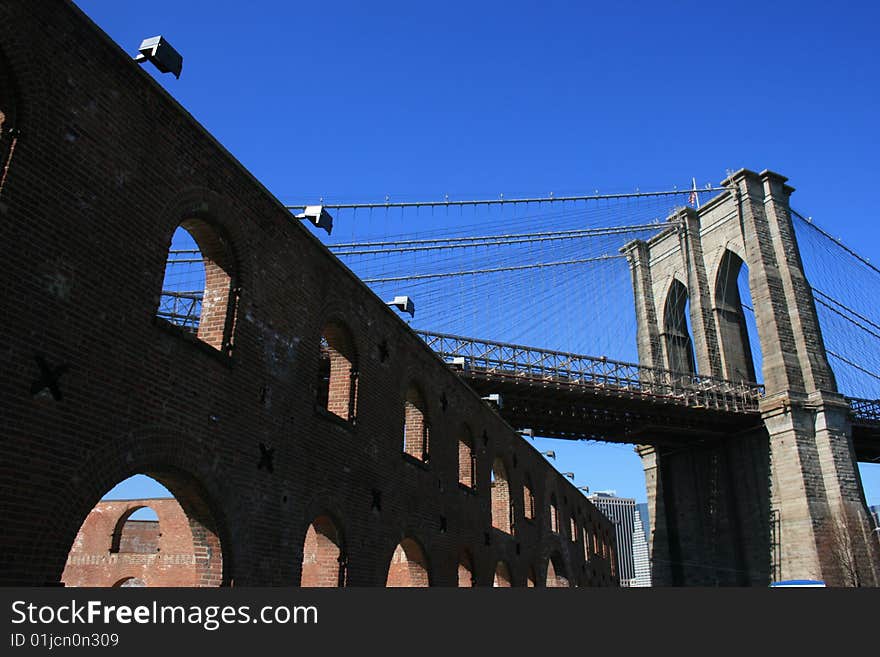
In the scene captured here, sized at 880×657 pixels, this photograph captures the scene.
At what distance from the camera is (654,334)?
147ft

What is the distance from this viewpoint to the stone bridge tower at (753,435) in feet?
102

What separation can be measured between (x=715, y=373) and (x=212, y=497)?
116 feet

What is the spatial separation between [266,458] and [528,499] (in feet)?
48.5

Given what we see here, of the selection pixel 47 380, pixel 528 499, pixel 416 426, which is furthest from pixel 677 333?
pixel 47 380

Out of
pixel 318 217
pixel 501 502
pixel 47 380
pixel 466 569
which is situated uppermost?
pixel 318 217

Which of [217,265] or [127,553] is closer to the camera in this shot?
[217,265]

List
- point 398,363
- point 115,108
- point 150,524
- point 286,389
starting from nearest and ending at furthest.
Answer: point 115,108
point 286,389
point 398,363
point 150,524

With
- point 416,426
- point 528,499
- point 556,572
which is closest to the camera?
point 416,426

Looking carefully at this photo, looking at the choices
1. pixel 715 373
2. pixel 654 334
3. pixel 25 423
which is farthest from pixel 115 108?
pixel 654 334

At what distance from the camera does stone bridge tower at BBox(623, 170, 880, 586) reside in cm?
3106

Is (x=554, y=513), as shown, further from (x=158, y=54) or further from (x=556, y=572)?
(x=158, y=54)

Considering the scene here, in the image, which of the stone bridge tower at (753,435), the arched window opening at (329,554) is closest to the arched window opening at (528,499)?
the arched window opening at (329,554)

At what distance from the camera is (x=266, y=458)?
28.1 ft

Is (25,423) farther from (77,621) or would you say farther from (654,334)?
(654,334)
